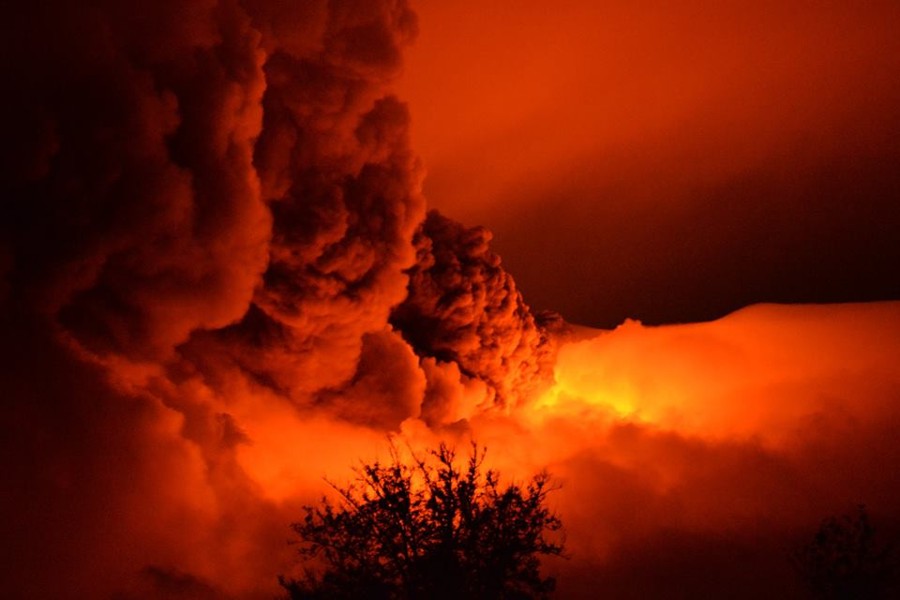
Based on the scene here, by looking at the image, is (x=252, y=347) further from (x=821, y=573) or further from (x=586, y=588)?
(x=821, y=573)

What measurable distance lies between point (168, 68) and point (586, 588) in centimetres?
1600

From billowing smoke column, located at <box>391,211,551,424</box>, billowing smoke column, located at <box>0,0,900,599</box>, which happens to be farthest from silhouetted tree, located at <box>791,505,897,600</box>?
billowing smoke column, located at <box>391,211,551,424</box>

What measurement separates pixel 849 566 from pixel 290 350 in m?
14.4

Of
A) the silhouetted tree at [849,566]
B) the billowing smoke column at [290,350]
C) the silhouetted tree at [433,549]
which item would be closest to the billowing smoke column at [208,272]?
the billowing smoke column at [290,350]

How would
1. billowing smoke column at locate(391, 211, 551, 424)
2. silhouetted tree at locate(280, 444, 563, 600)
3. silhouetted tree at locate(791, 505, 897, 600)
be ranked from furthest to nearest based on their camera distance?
billowing smoke column at locate(391, 211, 551, 424)
silhouetted tree at locate(791, 505, 897, 600)
silhouetted tree at locate(280, 444, 563, 600)

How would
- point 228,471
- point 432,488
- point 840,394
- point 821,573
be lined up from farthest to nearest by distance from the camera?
point 840,394
point 228,471
point 821,573
point 432,488

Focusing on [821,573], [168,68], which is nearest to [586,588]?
[821,573]

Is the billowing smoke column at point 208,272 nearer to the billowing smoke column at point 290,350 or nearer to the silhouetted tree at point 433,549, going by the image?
the billowing smoke column at point 290,350

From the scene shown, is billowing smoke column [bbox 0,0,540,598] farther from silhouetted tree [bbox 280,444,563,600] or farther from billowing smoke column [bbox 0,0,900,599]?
silhouetted tree [bbox 280,444,563,600]

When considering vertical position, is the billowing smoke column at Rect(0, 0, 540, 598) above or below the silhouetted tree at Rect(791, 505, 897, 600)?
above

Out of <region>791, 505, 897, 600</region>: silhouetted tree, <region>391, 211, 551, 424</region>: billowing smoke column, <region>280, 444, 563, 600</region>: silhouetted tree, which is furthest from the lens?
<region>391, 211, 551, 424</region>: billowing smoke column

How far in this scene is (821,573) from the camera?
48.2ft

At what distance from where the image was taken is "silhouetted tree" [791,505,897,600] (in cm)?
1395

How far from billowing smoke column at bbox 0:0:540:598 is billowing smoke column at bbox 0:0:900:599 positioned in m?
0.06
